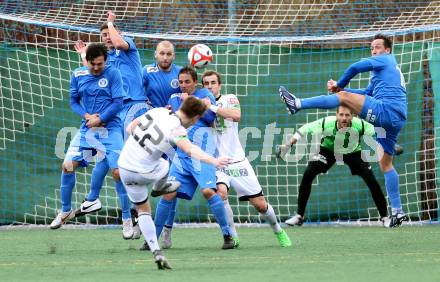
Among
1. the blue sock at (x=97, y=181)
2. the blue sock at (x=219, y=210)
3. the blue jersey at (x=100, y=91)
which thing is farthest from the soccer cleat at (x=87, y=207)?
the blue sock at (x=219, y=210)

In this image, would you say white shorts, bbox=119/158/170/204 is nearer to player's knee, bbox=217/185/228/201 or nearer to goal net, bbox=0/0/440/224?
player's knee, bbox=217/185/228/201

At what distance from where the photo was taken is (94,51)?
39.5ft

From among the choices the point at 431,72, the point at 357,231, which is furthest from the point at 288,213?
the point at 431,72

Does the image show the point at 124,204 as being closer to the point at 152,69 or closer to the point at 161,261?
the point at 152,69

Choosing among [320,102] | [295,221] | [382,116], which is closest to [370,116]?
[382,116]

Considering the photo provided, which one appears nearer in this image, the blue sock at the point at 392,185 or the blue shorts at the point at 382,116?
the blue shorts at the point at 382,116

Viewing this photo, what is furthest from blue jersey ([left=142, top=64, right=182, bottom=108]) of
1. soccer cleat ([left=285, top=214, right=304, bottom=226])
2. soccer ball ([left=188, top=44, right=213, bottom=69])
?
soccer cleat ([left=285, top=214, right=304, bottom=226])

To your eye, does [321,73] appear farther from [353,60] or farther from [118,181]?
[118,181]

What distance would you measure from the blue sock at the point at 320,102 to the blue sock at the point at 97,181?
2715mm

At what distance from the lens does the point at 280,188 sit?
16.6m

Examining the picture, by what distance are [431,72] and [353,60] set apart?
1.21m

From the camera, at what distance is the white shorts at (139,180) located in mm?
9234

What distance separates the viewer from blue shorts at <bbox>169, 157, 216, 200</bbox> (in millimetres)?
11328

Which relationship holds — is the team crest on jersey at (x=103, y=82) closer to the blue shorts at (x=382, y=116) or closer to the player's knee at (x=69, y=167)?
the player's knee at (x=69, y=167)
